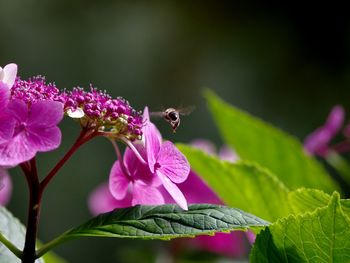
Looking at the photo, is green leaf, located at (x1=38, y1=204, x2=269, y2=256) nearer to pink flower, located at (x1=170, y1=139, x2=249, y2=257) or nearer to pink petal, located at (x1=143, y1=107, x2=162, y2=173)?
pink petal, located at (x1=143, y1=107, x2=162, y2=173)

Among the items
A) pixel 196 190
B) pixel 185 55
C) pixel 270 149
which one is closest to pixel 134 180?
pixel 270 149

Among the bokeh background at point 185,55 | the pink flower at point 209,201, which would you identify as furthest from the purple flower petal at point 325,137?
the bokeh background at point 185,55

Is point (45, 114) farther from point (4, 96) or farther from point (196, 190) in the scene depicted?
point (196, 190)

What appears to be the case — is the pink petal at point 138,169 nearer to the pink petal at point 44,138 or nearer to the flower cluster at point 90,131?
the flower cluster at point 90,131

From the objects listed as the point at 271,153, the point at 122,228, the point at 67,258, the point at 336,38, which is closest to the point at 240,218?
the point at 122,228

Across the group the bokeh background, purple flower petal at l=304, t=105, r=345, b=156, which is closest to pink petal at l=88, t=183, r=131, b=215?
purple flower petal at l=304, t=105, r=345, b=156

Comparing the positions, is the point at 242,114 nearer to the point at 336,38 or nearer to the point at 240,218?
the point at 240,218

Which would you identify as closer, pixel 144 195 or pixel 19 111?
pixel 19 111

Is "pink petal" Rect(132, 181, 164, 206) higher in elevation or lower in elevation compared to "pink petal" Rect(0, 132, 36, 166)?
lower
